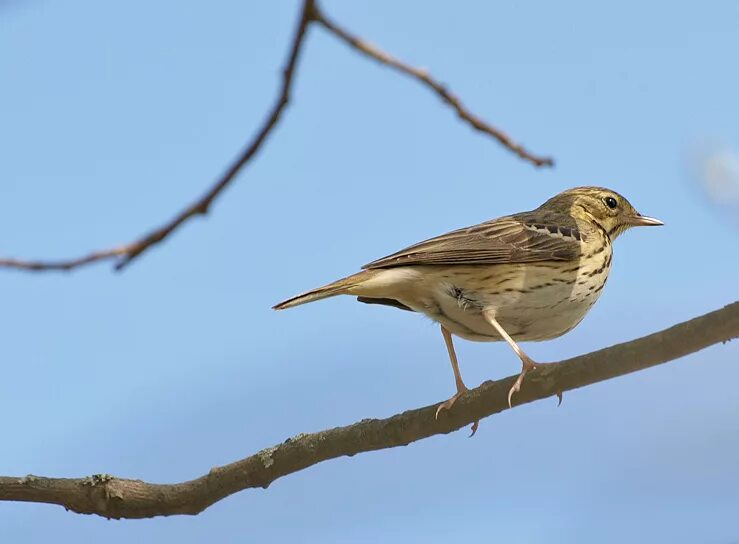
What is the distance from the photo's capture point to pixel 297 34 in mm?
2547

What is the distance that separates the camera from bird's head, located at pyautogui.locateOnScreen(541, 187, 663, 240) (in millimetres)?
8680

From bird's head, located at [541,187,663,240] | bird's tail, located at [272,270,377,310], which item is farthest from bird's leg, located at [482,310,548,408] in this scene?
bird's head, located at [541,187,663,240]

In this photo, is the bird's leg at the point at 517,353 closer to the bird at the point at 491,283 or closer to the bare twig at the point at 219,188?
the bird at the point at 491,283

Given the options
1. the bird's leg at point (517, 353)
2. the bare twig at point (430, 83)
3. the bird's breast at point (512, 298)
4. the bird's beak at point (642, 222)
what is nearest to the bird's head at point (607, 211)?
the bird's beak at point (642, 222)

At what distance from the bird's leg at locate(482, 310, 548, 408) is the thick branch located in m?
0.04

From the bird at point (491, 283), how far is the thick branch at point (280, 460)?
102 centimetres

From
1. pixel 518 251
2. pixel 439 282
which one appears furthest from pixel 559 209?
pixel 439 282

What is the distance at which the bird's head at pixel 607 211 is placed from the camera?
868cm

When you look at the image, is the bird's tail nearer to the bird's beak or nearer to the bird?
the bird

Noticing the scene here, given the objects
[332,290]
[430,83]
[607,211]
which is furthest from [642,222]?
[430,83]

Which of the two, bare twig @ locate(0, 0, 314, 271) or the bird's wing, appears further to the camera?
the bird's wing

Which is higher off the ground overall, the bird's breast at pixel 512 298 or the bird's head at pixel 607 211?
the bird's head at pixel 607 211

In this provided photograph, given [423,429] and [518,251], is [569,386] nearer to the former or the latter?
[423,429]

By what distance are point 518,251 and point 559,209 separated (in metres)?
1.75
